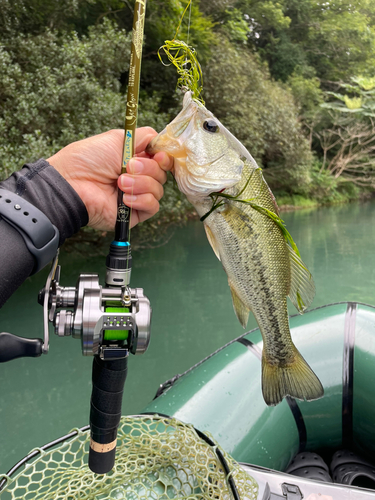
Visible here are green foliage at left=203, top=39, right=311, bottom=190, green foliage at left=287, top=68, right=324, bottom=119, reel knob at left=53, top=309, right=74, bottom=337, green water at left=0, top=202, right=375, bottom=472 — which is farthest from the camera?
green foliage at left=287, top=68, right=324, bottom=119

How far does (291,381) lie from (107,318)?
2.09 ft

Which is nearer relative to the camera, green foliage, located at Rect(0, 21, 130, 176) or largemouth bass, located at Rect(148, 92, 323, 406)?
largemouth bass, located at Rect(148, 92, 323, 406)

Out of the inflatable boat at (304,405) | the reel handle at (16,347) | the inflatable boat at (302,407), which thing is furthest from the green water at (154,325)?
the reel handle at (16,347)

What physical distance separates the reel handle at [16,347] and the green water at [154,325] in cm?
220

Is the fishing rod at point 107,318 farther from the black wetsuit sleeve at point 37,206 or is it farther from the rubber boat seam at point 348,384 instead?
the rubber boat seam at point 348,384

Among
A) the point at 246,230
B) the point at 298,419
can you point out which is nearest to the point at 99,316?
the point at 246,230

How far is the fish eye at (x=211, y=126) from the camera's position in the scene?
1106 mm

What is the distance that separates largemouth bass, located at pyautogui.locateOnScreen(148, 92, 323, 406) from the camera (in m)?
1.10

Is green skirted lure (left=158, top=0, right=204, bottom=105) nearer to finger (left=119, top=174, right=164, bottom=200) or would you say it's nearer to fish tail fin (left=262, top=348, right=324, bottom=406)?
finger (left=119, top=174, right=164, bottom=200)

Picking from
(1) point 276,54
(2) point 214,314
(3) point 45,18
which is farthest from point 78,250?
(1) point 276,54

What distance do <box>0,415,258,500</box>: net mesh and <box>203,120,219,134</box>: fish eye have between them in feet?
3.39

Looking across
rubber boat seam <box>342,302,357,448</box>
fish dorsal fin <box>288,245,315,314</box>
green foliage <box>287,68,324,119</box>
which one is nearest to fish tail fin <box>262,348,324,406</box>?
fish dorsal fin <box>288,245,315,314</box>

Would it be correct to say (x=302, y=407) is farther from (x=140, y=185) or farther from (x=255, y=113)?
(x=255, y=113)

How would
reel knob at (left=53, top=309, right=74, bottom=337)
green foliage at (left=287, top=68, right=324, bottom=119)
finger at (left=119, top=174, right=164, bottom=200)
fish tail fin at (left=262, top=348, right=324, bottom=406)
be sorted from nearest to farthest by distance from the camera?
reel knob at (left=53, top=309, right=74, bottom=337)
finger at (left=119, top=174, right=164, bottom=200)
fish tail fin at (left=262, top=348, right=324, bottom=406)
green foliage at (left=287, top=68, right=324, bottom=119)
